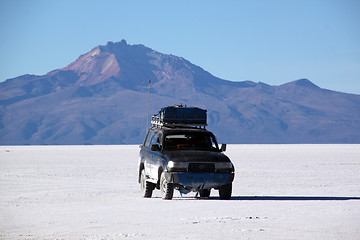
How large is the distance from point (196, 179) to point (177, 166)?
2.00ft

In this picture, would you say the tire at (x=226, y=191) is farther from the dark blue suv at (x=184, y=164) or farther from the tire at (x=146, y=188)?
the tire at (x=146, y=188)

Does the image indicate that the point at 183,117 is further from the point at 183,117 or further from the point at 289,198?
the point at 289,198

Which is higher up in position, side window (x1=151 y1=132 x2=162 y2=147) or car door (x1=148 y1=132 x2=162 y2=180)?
side window (x1=151 y1=132 x2=162 y2=147)

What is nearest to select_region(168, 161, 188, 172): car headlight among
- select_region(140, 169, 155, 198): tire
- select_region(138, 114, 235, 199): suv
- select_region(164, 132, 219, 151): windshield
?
select_region(138, 114, 235, 199): suv

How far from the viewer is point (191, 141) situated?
1972 cm

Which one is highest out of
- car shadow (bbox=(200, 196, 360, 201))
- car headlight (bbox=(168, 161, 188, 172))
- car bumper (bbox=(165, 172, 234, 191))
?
car headlight (bbox=(168, 161, 188, 172))

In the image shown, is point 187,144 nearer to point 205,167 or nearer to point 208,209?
point 205,167

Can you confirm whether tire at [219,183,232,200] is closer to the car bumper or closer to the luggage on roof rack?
the car bumper

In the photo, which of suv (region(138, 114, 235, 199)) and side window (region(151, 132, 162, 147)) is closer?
suv (region(138, 114, 235, 199))

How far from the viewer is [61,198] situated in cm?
1917

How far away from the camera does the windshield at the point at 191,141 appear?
63.5 ft

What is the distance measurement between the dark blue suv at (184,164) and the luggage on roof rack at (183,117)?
6.9 inches

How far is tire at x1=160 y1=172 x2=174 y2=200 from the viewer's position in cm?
1817

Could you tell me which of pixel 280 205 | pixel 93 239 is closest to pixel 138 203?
pixel 280 205
